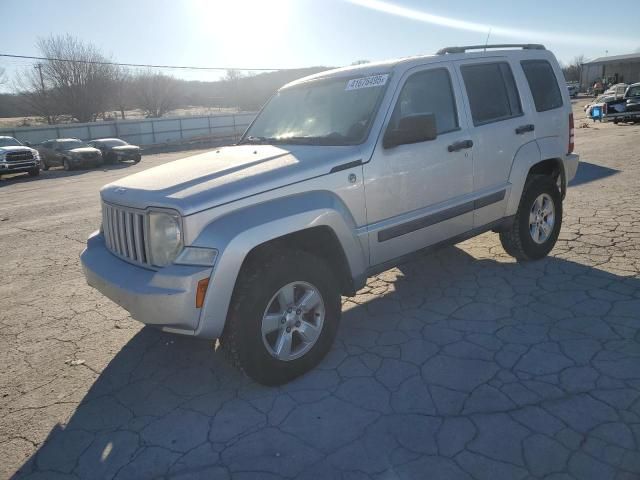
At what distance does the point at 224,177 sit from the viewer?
3053mm

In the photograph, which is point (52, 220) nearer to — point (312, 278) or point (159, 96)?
point (312, 278)

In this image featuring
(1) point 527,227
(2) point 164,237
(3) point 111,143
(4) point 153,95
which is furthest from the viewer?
(4) point 153,95

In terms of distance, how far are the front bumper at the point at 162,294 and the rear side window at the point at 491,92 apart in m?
2.87

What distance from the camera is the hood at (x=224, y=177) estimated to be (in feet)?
9.29

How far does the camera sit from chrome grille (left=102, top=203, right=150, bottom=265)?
3.00 m

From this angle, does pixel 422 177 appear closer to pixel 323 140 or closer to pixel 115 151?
pixel 323 140

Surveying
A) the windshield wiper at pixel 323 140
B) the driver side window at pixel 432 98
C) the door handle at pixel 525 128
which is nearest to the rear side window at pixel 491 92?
the door handle at pixel 525 128

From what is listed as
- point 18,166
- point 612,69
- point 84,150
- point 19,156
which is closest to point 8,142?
point 19,156

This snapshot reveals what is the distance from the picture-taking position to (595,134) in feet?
58.1

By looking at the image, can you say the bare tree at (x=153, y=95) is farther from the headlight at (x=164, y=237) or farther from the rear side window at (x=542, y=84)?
the headlight at (x=164, y=237)

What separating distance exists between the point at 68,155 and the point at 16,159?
2904 mm

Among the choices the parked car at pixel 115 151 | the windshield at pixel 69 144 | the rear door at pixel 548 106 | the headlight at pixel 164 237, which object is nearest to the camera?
the headlight at pixel 164 237

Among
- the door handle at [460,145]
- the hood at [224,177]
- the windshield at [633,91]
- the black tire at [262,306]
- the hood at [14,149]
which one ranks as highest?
the windshield at [633,91]

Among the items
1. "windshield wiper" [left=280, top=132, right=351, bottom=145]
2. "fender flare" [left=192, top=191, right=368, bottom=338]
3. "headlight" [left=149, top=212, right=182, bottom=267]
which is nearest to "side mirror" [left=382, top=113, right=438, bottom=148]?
"windshield wiper" [left=280, top=132, right=351, bottom=145]
